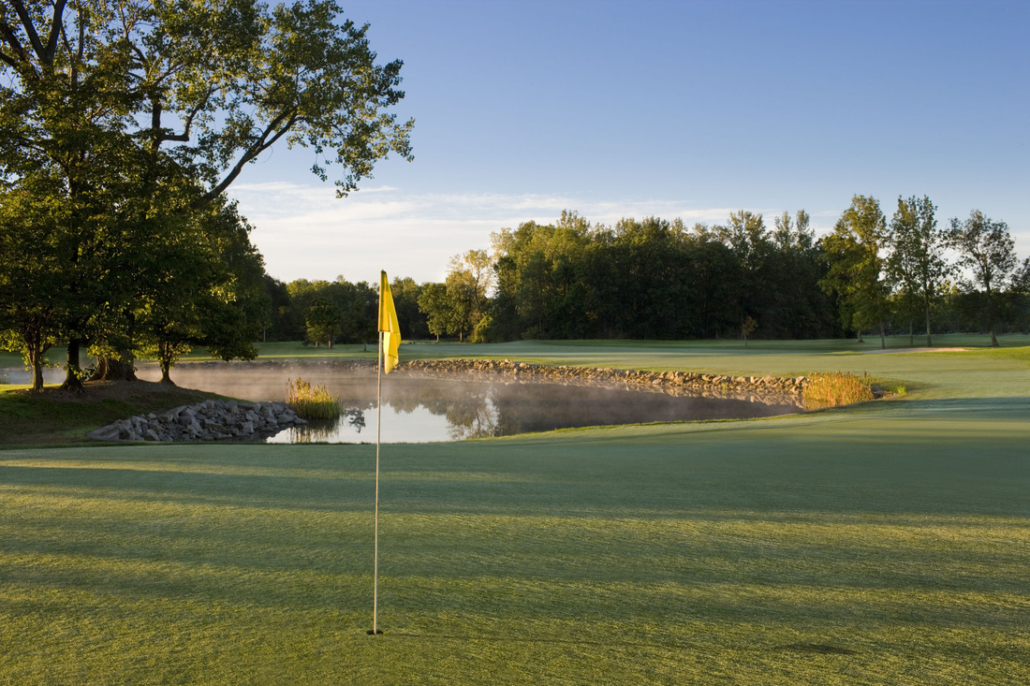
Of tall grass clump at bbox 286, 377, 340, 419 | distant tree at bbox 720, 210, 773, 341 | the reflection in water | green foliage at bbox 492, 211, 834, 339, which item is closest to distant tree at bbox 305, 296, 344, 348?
the reflection in water

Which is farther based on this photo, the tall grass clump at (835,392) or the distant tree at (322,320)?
the distant tree at (322,320)

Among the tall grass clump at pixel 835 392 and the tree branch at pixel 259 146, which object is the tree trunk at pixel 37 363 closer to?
the tree branch at pixel 259 146

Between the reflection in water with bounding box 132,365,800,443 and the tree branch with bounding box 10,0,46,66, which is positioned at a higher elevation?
the tree branch with bounding box 10,0,46,66

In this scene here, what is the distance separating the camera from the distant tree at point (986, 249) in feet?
182

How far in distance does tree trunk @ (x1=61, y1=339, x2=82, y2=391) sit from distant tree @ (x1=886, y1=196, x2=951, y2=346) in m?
53.8

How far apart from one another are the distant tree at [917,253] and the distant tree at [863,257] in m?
0.98

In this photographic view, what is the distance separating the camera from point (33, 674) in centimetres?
273

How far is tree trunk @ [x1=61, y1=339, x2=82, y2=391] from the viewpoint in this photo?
1870 centimetres

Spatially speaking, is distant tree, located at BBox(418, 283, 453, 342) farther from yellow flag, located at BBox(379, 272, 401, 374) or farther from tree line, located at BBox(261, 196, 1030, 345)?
yellow flag, located at BBox(379, 272, 401, 374)

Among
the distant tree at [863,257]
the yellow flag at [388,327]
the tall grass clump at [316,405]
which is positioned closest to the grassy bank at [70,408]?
the tall grass clump at [316,405]

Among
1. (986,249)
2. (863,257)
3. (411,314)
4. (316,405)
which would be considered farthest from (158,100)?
(411,314)

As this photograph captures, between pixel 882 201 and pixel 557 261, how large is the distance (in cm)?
3238

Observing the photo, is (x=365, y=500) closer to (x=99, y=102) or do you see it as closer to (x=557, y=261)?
(x=99, y=102)

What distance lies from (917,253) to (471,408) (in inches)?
1725
